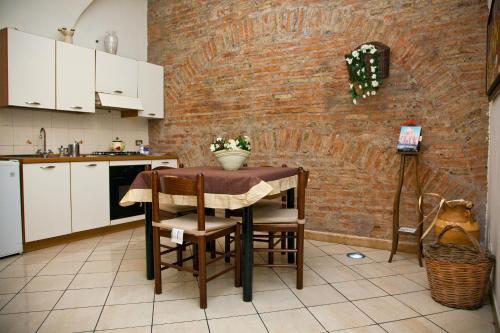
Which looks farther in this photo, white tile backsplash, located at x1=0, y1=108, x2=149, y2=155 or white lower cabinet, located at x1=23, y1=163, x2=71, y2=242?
white tile backsplash, located at x1=0, y1=108, x2=149, y2=155

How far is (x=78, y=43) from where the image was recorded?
4.64 m

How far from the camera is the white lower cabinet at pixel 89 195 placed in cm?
398

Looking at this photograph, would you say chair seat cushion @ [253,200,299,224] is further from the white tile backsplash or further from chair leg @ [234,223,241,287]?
the white tile backsplash

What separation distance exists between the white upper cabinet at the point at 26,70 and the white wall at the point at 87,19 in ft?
1.57

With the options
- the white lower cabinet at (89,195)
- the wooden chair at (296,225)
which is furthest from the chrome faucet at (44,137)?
the wooden chair at (296,225)

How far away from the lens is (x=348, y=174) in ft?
12.6

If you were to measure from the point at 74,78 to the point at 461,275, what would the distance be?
14.5 feet

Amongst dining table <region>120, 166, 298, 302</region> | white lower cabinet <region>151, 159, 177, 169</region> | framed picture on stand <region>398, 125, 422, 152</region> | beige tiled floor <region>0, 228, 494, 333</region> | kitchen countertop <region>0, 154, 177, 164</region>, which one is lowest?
beige tiled floor <region>0, 228, 494, 333</region>

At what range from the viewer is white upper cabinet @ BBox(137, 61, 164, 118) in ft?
16.6

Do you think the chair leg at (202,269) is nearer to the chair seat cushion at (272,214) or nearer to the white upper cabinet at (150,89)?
the chair seat cushion at (272,214)

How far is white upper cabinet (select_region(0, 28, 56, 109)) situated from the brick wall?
70.2 inches

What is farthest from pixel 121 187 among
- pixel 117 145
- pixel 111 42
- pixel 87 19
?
pixel 87 19

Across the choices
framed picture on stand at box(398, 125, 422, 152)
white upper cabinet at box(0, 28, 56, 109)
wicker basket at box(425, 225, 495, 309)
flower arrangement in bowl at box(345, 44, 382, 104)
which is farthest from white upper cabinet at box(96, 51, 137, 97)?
wicker basket at box(425, 225, 495, 309)

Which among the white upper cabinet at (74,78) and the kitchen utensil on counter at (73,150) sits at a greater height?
the white upper cabinet at (74,78)
